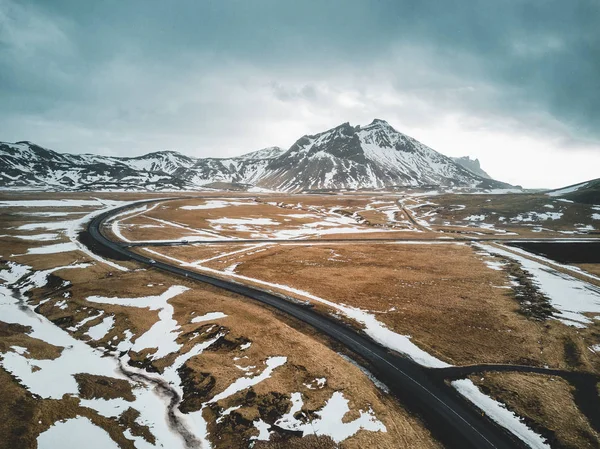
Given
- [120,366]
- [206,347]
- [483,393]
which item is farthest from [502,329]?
[120,366]

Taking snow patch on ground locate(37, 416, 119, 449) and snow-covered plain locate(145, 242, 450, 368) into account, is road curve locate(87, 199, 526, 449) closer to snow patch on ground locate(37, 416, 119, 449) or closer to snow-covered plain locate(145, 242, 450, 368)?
snow-covered plain locate(145, 242, 450, 368)

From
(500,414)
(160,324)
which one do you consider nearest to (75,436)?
(160,324)

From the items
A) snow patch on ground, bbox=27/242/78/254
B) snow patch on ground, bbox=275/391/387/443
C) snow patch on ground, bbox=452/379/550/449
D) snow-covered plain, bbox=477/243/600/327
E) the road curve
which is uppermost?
snow-covered plain, bbox=477/243/600/327

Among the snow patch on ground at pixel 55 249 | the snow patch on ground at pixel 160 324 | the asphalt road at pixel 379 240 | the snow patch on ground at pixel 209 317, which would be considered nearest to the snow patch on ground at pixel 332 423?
the snow patch on ground at pixel 160 324

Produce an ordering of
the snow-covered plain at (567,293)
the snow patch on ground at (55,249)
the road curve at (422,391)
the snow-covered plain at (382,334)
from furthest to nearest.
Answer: the snow patch on ground at (55,249) < the snow-covered plain at (567,293) < the snow-covered plain at (382,334) < the road curve at (422,391)

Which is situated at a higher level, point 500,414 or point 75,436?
point 75,436

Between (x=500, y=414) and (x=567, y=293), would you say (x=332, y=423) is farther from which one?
(x=567, y=293)

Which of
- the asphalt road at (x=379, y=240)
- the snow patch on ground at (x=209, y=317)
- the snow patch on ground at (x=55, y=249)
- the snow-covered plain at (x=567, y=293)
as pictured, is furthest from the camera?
the asphalt road at (x=379, y=240)

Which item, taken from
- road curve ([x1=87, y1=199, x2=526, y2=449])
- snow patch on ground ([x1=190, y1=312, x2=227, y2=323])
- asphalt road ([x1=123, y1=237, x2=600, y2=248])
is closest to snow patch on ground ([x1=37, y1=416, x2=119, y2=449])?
snow patch on ground ([x1=190, y1=312, x2=227, y2=323])

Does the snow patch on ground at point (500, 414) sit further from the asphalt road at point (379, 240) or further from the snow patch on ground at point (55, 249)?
the snow patch on ground at point (55, 249)
